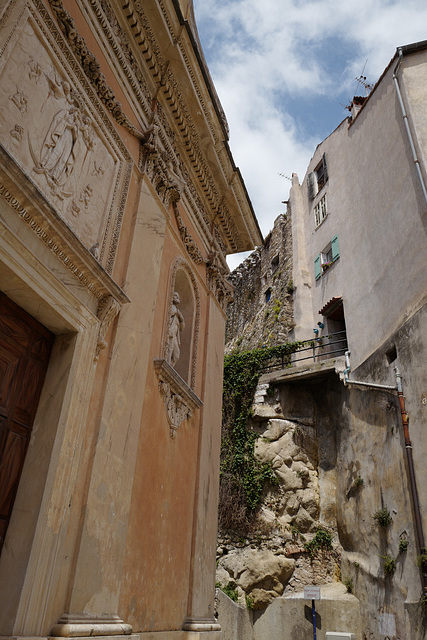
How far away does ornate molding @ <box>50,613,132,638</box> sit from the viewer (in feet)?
11.0

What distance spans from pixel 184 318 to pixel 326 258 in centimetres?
1332

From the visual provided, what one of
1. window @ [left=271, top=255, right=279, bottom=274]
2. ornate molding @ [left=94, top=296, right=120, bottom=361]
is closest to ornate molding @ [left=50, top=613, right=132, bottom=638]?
ornate molding @ [left=94, top=296, right=120, bottom=361]

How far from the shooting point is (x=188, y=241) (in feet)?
24.7

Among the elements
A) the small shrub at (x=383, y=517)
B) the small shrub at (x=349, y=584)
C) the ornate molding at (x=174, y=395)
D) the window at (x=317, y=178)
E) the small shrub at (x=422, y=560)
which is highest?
the window at (x=317, y=178)

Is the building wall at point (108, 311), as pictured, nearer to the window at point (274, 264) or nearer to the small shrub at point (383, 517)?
the small shrub at point (383, 517)

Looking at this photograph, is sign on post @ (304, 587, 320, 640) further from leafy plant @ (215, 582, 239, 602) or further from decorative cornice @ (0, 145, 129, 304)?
decorative cornice @ (0, 145, 129, 304)

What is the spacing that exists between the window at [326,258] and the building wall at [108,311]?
37.7 ft

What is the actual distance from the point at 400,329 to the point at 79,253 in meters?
9.29

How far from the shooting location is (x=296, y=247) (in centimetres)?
2253

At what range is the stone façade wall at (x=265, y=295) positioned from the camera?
71.5ft

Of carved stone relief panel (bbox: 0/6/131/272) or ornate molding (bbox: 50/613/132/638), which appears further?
carved stone relief panel (bbox: 0/6/131/272)

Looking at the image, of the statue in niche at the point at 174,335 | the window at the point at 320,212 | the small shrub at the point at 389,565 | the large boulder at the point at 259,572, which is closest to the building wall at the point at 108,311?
the statue in niche at the point at 174,335

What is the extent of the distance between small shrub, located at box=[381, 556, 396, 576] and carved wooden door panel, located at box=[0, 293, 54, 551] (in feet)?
31.5

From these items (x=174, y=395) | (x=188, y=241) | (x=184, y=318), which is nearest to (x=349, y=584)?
(x=184, y=318)
